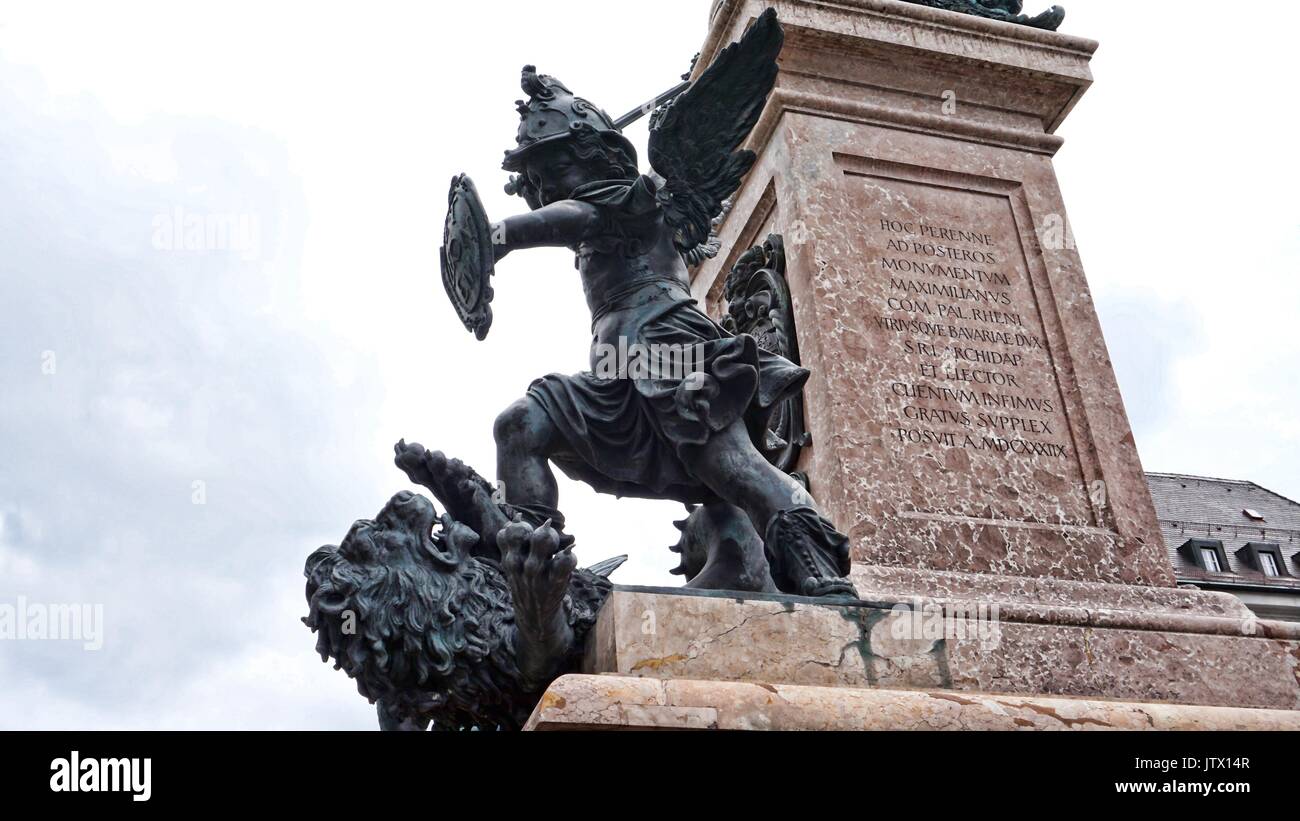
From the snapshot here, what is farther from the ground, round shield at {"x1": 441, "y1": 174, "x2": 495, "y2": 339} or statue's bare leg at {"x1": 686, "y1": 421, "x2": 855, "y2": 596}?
round shield at {"x1": 441, "y1": 174, "x2": 495, "y2": 339}

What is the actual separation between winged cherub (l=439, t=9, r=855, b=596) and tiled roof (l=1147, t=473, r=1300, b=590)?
22.0 m

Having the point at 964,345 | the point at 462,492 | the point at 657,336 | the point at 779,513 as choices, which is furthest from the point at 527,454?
the point at 964,345

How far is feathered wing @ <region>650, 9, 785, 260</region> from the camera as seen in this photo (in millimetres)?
4867

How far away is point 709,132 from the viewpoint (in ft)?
16.1

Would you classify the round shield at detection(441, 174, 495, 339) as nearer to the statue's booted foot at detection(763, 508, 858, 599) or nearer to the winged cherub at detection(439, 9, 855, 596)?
the winged cherub at detection(439, 9, 855, 596)

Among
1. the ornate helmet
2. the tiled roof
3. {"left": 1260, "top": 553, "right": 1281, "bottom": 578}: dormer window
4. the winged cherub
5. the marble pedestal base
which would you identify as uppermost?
the tiled roof

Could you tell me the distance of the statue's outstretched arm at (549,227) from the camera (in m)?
4.37

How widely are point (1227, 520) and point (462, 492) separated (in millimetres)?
26413

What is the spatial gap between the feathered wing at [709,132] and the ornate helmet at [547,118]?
17 centimetres

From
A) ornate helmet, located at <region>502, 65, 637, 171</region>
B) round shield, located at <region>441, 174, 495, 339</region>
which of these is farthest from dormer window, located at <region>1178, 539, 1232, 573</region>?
round shield, located at <region>441, 174, 495, 339</region>

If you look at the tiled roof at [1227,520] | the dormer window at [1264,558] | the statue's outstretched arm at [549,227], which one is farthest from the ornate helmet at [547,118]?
the dormer window at [1264,558]

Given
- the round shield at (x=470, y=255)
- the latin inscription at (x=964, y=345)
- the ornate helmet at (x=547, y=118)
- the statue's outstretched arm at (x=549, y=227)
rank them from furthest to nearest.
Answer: the latin inscription at (x=964, y=345) < the ornate helmet at (x=547, y=118) < the statue's outstretched arm at (x=549, y=227) < the round shield at (x=470, y=255)

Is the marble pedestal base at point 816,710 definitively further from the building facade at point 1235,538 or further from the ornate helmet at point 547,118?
the building facade at point 1235,538
